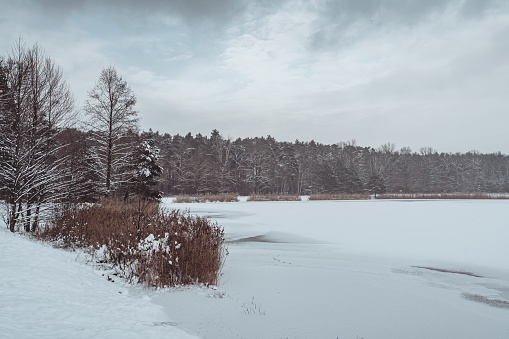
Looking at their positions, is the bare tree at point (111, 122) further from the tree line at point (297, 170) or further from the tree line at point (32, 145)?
the tree line at point (297, 170)

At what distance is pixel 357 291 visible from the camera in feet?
17.6

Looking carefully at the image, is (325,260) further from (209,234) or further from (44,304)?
(44,304)

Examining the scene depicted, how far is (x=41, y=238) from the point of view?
27.7ft

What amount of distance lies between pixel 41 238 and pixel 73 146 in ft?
23.1

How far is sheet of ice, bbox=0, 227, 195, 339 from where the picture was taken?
266cm

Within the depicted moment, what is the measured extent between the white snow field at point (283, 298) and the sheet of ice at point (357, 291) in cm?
Answer: 2

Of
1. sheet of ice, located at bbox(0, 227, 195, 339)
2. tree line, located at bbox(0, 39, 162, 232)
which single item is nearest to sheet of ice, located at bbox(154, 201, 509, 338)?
sheet of ice, located at bbox(0, 227, 195, 339)

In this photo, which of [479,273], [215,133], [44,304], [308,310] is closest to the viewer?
[44,304]

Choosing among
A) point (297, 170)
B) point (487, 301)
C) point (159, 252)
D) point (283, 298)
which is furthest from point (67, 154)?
point (297, 170)

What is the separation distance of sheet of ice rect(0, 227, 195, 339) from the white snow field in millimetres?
14

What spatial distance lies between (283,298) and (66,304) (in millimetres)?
3081

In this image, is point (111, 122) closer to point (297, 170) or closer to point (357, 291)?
point (357, 291)

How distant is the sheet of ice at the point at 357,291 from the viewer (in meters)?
3.92

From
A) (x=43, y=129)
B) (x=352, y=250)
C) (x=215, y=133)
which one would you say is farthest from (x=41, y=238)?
(x=215, y=133)
